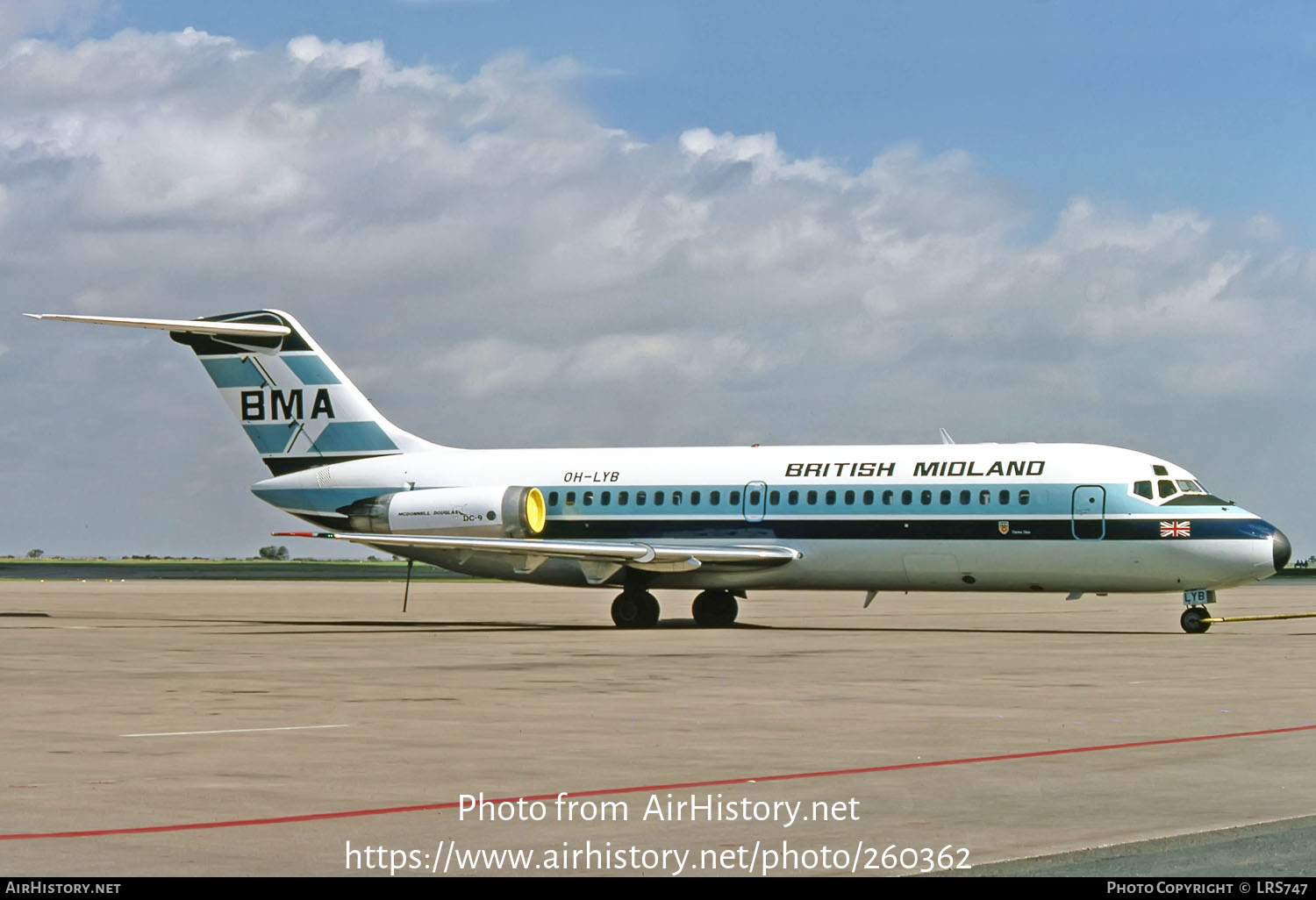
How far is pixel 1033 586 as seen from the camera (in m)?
34.2

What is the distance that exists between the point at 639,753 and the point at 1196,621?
21.7 metres

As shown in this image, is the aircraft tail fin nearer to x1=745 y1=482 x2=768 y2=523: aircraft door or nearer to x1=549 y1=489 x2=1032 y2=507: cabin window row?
x1=549 y1=489 x2=1032 y2=507: cabin window row

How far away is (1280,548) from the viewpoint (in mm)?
32594

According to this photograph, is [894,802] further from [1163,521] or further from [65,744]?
[1163,521]

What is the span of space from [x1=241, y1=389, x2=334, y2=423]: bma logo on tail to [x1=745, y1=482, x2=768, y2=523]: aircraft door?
10.9 meters

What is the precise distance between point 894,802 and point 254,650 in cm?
1829

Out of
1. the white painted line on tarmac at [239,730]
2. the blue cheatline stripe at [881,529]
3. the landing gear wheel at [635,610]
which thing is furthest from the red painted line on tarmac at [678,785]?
the landing gear wheel at [635,610]

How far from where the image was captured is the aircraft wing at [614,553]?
1421 inches

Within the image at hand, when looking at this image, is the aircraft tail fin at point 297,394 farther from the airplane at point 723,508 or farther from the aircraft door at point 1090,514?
the aircraft door at point 1090,514

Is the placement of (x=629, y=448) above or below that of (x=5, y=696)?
above

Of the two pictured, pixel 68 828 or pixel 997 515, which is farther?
pixel 997 515

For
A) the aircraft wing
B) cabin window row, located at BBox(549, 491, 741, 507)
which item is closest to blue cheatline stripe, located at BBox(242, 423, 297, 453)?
the aircraft wing

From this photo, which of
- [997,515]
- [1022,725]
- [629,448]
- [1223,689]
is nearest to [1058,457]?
[997,515]

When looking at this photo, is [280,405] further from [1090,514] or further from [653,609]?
[1090,514]
